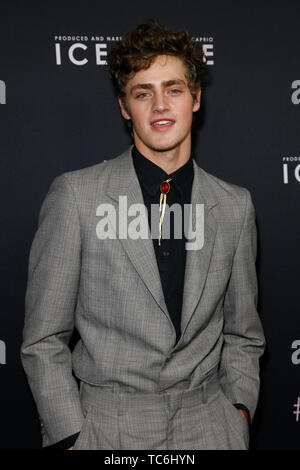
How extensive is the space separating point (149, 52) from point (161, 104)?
19 centimetres

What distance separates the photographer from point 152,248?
165 cm

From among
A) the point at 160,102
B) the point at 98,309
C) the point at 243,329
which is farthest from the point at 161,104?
the point at 243,329

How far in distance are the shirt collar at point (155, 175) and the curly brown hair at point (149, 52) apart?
0.25 meters

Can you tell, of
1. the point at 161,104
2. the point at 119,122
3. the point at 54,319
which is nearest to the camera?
the point at 54,319

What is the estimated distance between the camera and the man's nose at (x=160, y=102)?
171 centimetres

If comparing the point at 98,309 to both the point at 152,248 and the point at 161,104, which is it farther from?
the point at 161,104

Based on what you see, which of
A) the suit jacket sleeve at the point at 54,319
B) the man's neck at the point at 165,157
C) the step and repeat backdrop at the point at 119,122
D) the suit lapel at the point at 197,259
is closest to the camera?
the suit jacket sleeve at the point at 54,319

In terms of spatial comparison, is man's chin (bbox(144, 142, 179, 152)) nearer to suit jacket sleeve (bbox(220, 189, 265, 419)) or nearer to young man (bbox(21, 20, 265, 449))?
young man (bbox(21, 20, 265, 449))

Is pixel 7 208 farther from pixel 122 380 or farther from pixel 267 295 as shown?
pixel 267 295

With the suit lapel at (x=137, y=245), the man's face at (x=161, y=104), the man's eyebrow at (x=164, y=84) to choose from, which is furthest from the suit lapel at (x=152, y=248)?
the man's eyebrow at (x=164, y=84)

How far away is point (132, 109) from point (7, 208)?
0.66 metres

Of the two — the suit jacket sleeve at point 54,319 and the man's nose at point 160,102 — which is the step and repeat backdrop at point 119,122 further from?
the suit jacket sleeve at point 54,319

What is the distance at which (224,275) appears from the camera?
1.79 meters

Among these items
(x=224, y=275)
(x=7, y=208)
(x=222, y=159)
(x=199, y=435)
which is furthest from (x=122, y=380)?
(x=222, y=159)
